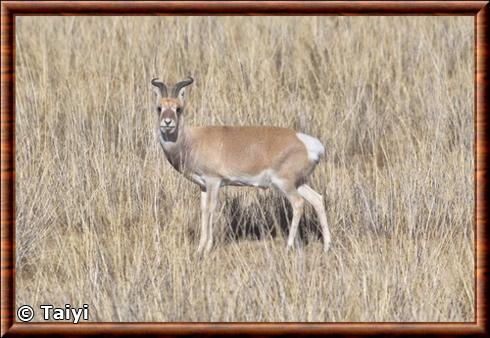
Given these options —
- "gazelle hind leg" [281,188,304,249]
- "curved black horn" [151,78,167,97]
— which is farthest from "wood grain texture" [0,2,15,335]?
"gazelle hind leg" [281,188,304,249]

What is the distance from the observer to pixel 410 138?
8.44 meters

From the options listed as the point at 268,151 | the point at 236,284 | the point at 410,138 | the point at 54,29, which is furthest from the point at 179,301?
the point at 54,29

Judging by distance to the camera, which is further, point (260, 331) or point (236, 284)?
point (236, 284)

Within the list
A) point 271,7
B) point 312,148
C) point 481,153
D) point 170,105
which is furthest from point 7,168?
point 481,153

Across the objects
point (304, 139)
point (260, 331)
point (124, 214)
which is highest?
point (304, 139)

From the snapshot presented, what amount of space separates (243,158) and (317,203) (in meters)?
0.59

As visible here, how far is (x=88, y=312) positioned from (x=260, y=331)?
1017 mm

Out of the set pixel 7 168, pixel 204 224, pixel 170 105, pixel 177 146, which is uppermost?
pixel 170 105

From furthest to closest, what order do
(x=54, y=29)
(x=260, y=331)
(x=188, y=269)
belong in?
(x=54, y=29) < (x=188, y=269) < (x=260, y=331)

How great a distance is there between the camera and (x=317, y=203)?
6973mm

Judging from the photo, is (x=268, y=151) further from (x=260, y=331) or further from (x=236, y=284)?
(x=260, y=331)

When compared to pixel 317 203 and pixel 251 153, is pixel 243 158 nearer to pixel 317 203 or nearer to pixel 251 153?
pixel 251 153

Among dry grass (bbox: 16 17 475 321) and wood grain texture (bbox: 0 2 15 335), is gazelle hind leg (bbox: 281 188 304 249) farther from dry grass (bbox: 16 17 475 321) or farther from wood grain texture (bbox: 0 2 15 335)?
wood grain texture (bbox: 0 2 15 335)

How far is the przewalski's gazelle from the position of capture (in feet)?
22.3
